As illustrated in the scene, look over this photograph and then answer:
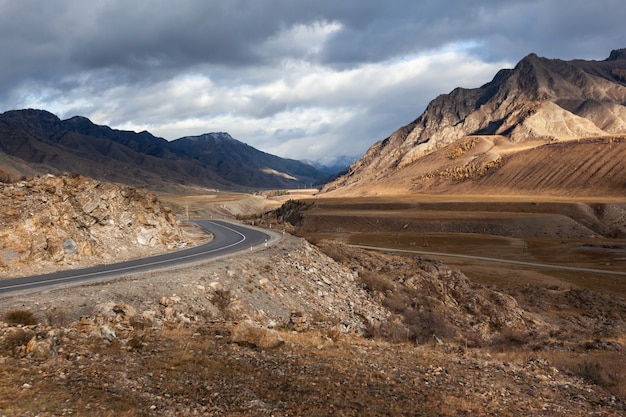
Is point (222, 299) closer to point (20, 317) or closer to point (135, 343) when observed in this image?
point (135, 343)

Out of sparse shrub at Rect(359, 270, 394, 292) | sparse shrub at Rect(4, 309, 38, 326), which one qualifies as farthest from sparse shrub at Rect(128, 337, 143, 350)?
sparse shrub at Rect(359, 270, 394, 292)

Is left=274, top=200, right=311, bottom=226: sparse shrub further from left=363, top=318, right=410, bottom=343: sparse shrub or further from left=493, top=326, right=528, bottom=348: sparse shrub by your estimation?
left=363, top=318, right=410, bottom=343: sparse shrub

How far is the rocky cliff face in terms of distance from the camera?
24.3 m

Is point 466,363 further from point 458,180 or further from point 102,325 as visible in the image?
point 458,180

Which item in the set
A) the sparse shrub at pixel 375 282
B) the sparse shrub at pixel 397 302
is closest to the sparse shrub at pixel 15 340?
the sparse shrub at pixel 397 302

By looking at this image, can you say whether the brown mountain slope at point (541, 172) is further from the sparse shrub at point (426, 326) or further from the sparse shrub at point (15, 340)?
the sparse shrub at point (15, 340)

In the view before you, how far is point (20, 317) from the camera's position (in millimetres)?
13867

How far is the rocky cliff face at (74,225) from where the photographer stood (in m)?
24.3

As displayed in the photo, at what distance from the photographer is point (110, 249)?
29.7 metres

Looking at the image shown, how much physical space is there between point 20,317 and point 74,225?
15.9 m

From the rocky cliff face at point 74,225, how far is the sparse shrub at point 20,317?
33.5 feet

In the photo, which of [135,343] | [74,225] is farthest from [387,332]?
[74,225]

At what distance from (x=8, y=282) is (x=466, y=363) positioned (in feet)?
69.0

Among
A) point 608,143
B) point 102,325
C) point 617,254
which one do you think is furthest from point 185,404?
point 608,143
